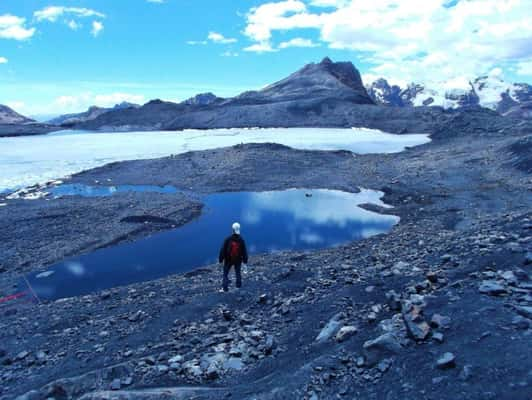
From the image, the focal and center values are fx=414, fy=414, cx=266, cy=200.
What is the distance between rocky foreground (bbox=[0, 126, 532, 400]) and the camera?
5871 millimetres

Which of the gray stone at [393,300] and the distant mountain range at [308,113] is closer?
the gray stone at [393,300]

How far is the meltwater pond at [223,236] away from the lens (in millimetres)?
14922

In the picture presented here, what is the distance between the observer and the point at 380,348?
6328 millimetres

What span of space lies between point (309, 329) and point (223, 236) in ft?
37.5

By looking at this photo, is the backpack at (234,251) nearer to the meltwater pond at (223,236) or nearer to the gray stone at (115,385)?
the meltwater pond at (223,236)

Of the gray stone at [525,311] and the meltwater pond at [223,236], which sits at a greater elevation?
the gray stone at [525,311]

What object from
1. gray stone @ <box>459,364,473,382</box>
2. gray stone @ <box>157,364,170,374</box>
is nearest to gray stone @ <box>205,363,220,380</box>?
gray stone @ <box>157,364,170,374</box>

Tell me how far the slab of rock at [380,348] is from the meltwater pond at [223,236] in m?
7.36

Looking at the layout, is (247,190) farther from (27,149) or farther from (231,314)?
(27,149)

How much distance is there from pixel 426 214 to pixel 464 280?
12.3 meters

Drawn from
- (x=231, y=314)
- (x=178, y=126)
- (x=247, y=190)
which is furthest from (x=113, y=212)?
(x=178, y=126)

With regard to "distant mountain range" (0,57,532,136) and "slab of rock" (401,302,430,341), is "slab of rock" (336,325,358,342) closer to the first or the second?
"slab of rock" (401,302,430,341)

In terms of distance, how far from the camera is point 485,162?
31.0 m

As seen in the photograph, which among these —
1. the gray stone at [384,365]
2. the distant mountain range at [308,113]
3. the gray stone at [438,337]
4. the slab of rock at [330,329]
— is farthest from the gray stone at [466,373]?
the distant mountain range at [308,113]
